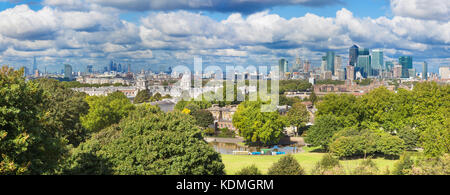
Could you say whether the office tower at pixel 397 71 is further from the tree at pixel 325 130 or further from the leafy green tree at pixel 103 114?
the leafy green tree at pixel 103 114

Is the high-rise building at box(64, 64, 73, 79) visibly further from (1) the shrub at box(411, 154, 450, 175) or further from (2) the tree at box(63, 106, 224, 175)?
(1) the shrub at box(411, 154, 450, 175)

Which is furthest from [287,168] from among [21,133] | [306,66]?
[306,66]

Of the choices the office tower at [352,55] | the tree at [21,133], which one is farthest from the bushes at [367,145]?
the office tower at [352,55]

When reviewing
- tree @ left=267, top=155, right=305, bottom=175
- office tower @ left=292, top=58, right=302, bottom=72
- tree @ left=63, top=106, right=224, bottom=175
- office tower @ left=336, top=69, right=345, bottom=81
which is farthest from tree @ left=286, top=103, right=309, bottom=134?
office tower @ left=336, top=69, right=345, bottom=81

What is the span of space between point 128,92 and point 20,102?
120 meters

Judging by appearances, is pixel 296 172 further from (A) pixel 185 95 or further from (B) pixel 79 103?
(A) pixel 185 95

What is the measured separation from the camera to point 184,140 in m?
15.4

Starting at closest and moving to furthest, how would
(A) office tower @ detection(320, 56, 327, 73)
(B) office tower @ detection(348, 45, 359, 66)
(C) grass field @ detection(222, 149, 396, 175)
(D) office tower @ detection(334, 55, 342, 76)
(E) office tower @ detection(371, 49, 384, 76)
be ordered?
(C) grass field @ detection(222, 149, 396, 175) → (D) office tower @ detection(334, 55, 342, 76) → (A) office tower @ detection(320, 56, 327, 73) → (E) office tower @ detection(371, 49, 384, 76) → (B) office tower @ detection(348, 45, 359, 66)

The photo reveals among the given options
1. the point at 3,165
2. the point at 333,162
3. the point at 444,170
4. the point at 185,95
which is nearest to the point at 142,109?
the point at 333,162

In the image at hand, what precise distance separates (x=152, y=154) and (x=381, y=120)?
91.9 ft

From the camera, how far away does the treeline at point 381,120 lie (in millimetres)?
29484

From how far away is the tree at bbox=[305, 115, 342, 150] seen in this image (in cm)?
3543

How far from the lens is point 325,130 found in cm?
3566

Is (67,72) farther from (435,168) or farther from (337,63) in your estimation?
(435,168)
